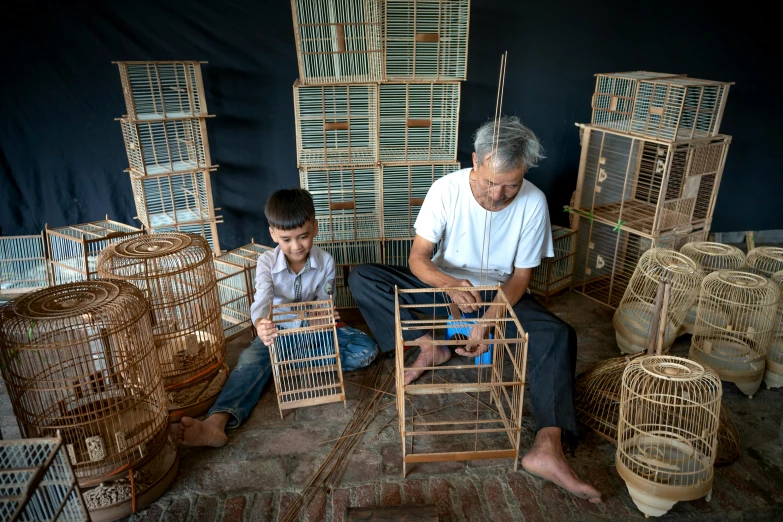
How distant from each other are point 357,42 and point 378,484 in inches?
101

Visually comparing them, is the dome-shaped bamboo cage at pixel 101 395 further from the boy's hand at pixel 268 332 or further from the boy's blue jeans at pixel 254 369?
the boy's hand at pixel 268 332

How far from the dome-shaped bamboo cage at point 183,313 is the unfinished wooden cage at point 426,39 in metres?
1.69

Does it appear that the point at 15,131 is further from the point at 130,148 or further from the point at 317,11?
the point at 317,11

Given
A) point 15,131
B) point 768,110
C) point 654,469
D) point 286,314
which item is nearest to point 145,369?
point 286,314

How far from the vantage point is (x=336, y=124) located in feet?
11.9

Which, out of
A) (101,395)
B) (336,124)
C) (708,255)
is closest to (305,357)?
(101,395)

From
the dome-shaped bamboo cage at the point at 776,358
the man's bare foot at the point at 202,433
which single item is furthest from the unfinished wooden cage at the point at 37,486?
the dome-shaped bamboo cage at the point at 776,358

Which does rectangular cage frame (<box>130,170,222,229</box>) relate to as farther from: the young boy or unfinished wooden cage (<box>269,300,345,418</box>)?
unfinished wooden cage (<box>269,300,345,418</box>)

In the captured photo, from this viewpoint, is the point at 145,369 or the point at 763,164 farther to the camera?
the point at 763,164

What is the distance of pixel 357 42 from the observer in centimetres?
349

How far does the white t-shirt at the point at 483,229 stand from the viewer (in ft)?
9.93

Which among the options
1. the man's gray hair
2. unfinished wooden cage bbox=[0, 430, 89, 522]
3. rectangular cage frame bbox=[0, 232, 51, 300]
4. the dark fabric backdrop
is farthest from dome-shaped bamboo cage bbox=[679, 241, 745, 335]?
rectangular cage frame bbox=[0, 232, 51, 300]

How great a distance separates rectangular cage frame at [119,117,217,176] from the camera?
3.78 meters

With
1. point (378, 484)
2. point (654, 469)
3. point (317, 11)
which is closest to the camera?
point (654, 469)
